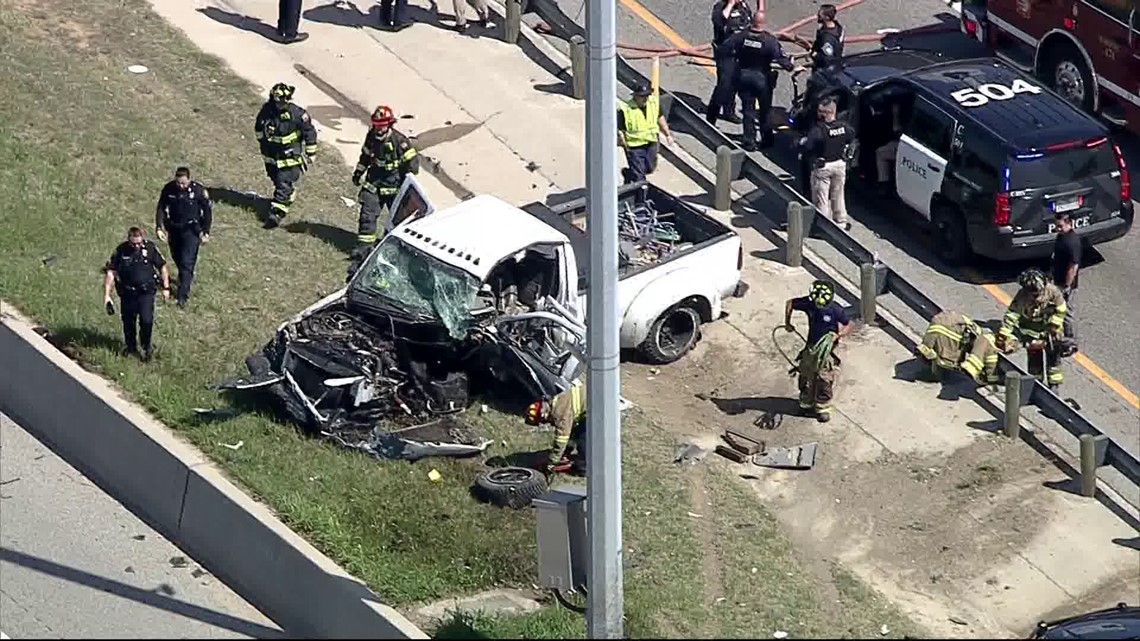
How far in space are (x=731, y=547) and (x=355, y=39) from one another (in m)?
10.9

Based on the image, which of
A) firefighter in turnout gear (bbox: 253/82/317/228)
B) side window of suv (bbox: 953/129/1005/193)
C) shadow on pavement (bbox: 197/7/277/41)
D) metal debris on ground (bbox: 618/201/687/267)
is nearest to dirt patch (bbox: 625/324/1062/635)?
metal debris on ground (bbox: 618/201/687/267)

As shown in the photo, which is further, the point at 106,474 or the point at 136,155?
the point at 136,155

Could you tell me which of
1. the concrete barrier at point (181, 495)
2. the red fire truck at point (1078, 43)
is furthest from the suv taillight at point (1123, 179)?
the concrete barrier at point (181, 495)

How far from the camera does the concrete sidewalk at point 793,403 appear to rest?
53.2ft

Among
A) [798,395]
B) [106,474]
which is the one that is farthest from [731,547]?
[106,474]

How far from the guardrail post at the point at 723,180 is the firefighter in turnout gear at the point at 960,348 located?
3503mm

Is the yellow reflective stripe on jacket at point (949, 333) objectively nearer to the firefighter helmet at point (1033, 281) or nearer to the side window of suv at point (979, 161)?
the firefighter helmet at point (1033, 281)

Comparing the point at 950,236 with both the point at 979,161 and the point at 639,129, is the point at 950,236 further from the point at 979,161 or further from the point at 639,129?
the point at 639,129

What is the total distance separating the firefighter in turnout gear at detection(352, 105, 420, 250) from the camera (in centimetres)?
1978

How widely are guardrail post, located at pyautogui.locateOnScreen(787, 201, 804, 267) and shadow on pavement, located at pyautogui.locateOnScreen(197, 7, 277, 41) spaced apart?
7451 mm

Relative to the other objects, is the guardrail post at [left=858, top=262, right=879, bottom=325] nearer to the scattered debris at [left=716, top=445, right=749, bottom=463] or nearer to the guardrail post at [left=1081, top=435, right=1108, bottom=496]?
the scattered debris at [left=716, top=445, right=749, bottom=463]

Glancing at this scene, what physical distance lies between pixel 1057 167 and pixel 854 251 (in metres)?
2.09

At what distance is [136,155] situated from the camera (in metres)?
21.8

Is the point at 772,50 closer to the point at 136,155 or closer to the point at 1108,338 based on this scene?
the point at 1108,338
